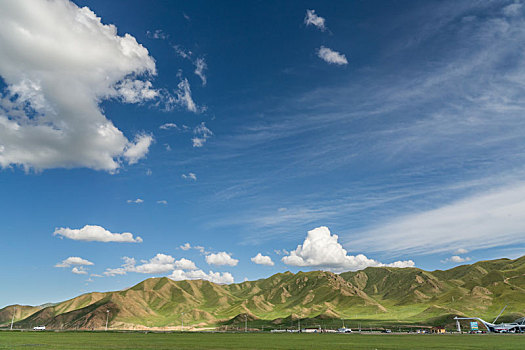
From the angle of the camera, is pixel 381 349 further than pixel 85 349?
No

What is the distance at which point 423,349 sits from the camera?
97.9 m

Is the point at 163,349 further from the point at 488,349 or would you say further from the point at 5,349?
the point at 488,349

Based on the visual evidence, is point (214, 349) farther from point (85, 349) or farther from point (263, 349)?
point (85, 349)

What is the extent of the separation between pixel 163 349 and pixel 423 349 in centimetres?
6272

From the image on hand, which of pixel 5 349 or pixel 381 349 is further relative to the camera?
pixel 5 349

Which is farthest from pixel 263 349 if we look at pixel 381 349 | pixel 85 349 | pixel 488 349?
pixel 488 349

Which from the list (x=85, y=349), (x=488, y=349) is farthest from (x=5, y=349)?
(x=488, y=349)

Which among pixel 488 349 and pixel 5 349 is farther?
pixel 5 349

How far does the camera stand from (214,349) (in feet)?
338

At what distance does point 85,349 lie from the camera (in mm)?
105438

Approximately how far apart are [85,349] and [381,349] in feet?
242

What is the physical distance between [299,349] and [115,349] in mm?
45666

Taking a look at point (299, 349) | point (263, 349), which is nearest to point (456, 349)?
point (299, 349)

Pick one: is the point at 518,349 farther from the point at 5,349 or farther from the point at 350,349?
the point at 5,349
